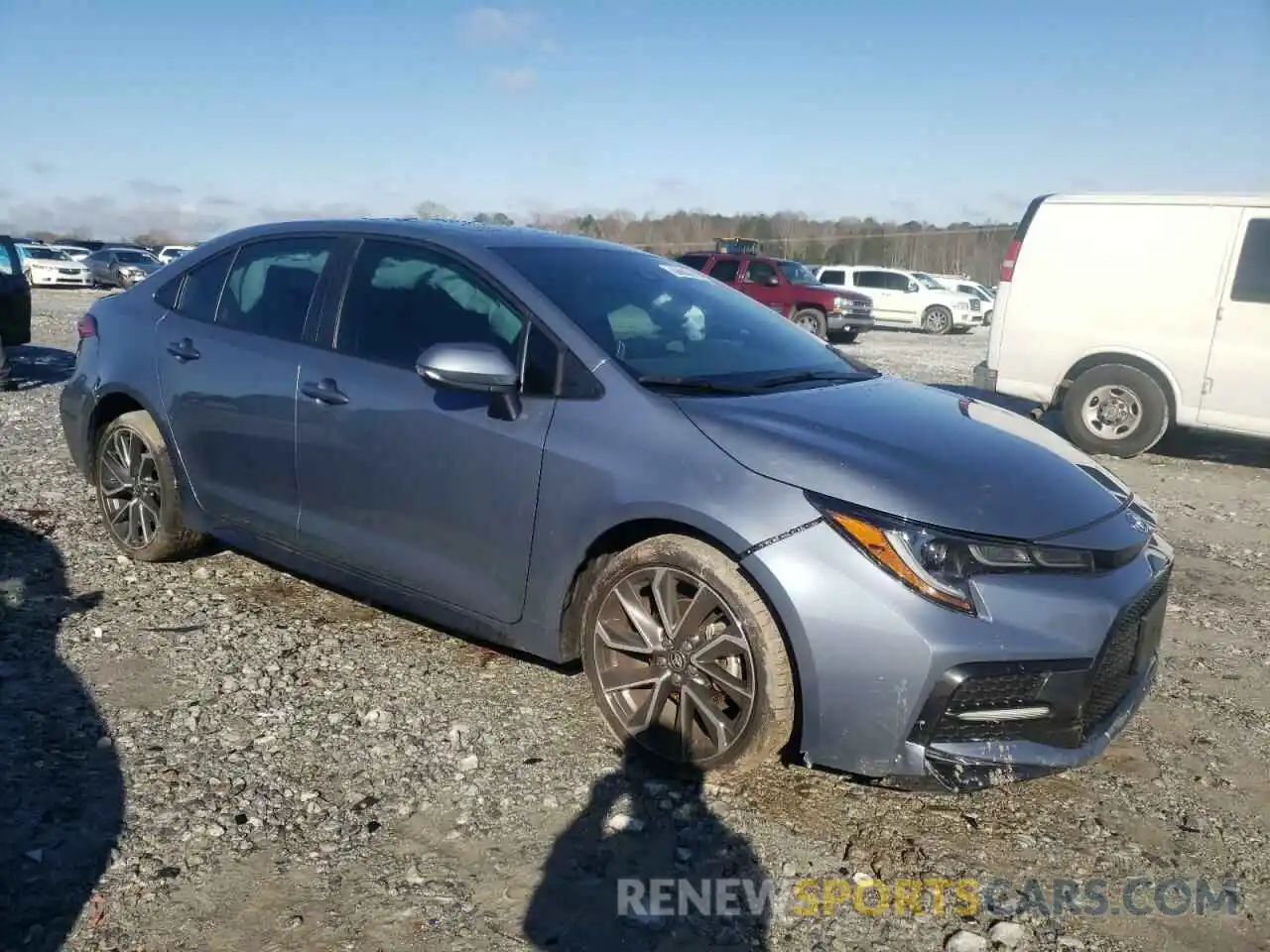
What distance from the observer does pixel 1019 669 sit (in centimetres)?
262

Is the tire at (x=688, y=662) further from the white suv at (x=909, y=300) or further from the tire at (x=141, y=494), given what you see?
the white suv at (x=909, y=300)

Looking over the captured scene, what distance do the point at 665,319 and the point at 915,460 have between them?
3.80 ft

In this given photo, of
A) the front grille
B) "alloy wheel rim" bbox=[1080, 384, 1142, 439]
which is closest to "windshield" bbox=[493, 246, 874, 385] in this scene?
the front grille

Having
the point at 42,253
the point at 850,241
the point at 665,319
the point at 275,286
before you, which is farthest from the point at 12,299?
the point at 850,241

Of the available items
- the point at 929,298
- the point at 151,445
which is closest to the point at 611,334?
the point at 151,445

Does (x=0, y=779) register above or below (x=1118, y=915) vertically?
below

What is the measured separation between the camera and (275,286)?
13.6ft

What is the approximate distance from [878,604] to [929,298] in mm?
25266

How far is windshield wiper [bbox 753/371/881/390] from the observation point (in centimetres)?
347

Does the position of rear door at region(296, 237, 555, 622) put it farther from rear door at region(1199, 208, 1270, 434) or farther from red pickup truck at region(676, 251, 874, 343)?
red pickup truck at region(676, 251, 874, 343)

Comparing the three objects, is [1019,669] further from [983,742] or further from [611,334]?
[611,334]

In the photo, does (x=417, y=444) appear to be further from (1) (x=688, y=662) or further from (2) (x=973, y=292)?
(2) (x=973, y=292)

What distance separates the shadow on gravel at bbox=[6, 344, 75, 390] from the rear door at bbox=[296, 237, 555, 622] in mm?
8117

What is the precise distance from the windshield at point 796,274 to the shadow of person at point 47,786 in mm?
18245
